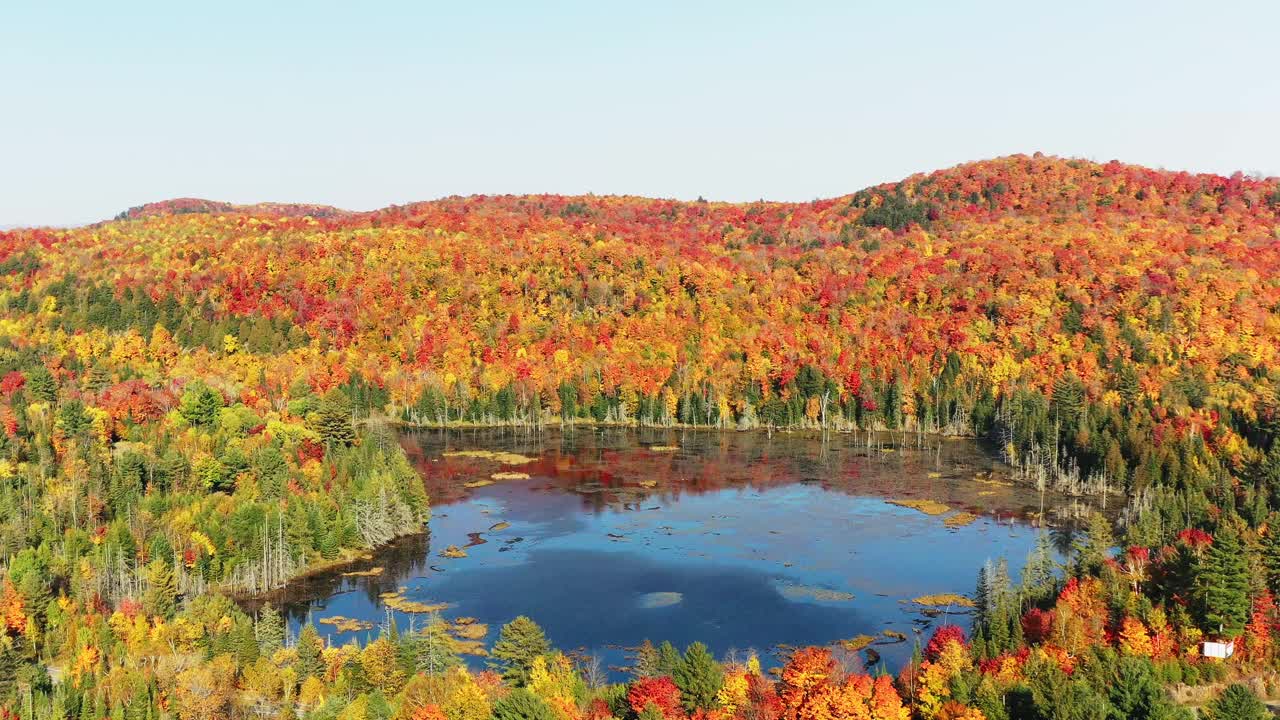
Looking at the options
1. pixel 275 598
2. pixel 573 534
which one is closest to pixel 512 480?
pixel 573 534

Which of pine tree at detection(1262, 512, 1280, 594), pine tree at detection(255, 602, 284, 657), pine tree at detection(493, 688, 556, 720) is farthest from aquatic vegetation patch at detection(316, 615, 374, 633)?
pine tree at detection(1262, 512, 1280, 594)

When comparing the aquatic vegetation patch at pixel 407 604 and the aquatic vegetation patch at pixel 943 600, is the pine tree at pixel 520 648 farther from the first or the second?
the aquatic vegetation patch at pixel 943 600

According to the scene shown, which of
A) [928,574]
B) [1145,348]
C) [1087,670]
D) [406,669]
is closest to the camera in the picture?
[1087,670]

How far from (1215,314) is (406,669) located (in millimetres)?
168163

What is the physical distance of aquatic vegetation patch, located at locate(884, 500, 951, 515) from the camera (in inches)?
5837

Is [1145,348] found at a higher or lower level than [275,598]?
higher

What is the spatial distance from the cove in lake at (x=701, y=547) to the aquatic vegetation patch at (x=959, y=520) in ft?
1.28

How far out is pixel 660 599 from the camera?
363 ft

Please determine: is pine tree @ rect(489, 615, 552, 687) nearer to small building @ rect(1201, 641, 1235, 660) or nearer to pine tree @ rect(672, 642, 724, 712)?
pine tree @ rect(672, 642, 724, 712)

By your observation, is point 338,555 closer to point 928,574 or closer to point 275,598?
point 275,598

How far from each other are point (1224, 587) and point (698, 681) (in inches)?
1610

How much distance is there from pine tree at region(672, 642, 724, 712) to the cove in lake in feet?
62.3

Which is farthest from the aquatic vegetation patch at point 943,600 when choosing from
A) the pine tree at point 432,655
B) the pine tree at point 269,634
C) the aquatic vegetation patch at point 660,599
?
the pine tree at point 269,634

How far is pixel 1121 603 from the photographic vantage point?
285 feet
